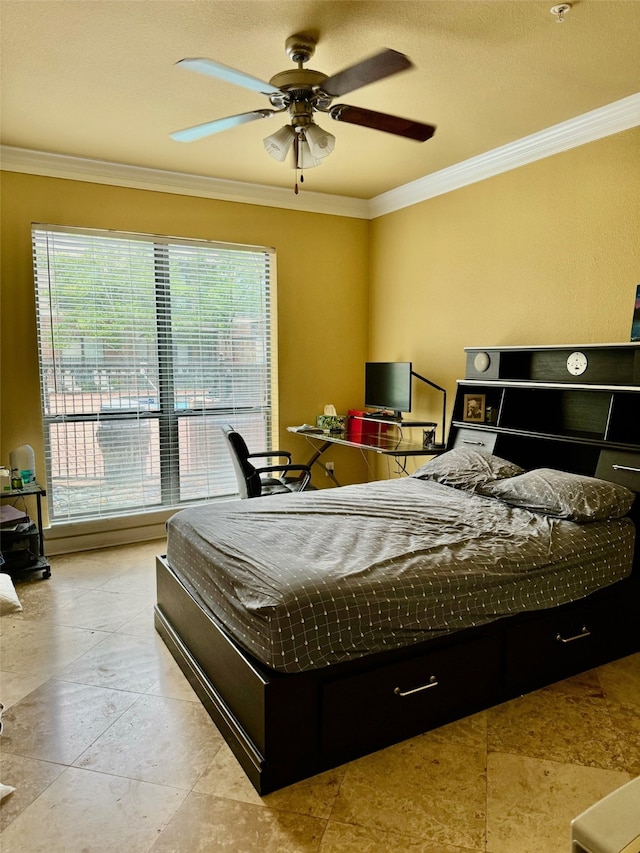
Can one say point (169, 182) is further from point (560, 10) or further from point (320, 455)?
point (560, 10)

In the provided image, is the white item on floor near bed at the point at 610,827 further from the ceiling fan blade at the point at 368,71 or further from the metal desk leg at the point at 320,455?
the metal desk leg at the point at 320,455

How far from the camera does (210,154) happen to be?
3.91 m

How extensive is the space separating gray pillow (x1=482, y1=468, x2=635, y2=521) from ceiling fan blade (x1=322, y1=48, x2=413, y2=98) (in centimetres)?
195

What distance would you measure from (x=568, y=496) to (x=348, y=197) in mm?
3425

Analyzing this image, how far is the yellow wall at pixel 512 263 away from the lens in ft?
10.6

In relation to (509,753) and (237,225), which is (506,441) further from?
(237,225)

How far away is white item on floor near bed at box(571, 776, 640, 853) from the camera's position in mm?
999

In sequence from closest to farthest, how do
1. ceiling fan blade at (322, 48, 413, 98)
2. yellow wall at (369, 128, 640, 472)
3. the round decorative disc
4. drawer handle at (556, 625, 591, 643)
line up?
ceiling fan blade at (322, 48, 413, 98), drawer handle at (556, 625, 591, 643), yellow wall at (369, 128, 640, 472), the round decorative disc

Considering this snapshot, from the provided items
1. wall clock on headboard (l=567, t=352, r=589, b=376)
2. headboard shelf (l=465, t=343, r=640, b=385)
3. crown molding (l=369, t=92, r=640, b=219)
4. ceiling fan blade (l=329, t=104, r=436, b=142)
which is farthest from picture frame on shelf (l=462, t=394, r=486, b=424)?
ceiling fan blade (l=329, t=104, r=436, b=142)

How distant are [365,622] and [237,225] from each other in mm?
3702

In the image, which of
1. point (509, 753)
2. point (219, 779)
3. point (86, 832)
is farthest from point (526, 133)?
point (86, 832)

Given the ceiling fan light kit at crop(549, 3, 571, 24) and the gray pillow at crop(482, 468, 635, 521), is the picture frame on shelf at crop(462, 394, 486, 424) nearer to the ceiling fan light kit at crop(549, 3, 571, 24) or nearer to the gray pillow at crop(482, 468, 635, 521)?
the gray pillow at crop(482, 468, 635, 521)

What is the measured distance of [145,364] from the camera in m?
4.47

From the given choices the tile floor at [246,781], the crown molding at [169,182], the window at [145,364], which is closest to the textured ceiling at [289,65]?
the crown molding at [169,182]
